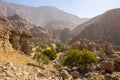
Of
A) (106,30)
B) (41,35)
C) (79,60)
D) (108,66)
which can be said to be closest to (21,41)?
(79,60)

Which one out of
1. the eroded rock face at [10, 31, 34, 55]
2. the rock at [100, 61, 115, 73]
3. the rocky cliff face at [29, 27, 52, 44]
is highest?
the eroded rock face at [10, 31, 34, 55]

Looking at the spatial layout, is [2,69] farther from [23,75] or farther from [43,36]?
[43,36]

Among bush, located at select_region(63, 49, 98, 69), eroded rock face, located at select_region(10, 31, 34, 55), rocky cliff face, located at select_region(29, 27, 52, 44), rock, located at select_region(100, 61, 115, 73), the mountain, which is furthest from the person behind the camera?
rocky cliff face, located at select_region(29, 27, 52, 44)

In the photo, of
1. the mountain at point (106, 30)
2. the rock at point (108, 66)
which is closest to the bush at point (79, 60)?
the rock at point (108, 66)

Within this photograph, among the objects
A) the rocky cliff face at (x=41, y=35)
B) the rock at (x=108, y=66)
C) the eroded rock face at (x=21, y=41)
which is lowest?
the rocky cliff face at (x=41, y=35)

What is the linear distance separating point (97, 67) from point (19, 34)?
19.8 metres

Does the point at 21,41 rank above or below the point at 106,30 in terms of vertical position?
above

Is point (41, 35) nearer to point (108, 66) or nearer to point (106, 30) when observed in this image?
point (106, 30)

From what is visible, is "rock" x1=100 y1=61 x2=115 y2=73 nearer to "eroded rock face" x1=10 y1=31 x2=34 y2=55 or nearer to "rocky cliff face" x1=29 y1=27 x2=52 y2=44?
"eroded rock face" x1=10 y1=31 x2=34 y2=55

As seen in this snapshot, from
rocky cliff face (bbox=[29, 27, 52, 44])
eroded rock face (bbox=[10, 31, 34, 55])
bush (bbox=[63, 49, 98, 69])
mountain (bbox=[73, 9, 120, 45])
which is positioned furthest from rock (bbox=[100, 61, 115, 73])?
rocky cliff face (bbox=[29, 27, 52, 44])

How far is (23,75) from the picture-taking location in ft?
68.4

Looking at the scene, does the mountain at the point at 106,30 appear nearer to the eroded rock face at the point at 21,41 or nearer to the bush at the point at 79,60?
the eroded rock face at the point at 21,41

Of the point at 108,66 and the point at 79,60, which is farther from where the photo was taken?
the point at 79,60

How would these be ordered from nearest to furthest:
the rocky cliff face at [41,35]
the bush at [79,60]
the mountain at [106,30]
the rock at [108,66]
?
the rock at [108,66], the bush at [79,60], the mountain at [106,30], the rocky cliff face at [41,35]
